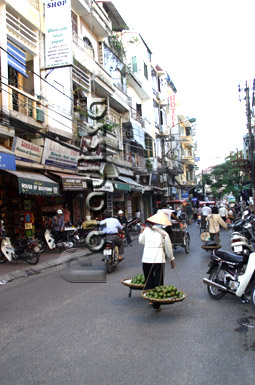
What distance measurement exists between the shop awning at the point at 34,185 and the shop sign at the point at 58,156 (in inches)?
66.9

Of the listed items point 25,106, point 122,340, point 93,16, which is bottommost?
point 122,340

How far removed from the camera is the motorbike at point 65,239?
1357 cm

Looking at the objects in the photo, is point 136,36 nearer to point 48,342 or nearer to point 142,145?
point 142,145

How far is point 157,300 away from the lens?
490cm

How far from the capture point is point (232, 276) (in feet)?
18.3

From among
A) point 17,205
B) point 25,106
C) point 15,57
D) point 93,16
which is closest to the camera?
point 15,57

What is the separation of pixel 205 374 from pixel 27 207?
12415 millimetres

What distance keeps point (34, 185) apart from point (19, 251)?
2.44 metres

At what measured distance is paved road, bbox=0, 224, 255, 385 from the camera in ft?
10.9

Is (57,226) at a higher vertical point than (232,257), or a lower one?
higher

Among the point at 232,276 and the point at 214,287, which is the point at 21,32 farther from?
the point at 232,276

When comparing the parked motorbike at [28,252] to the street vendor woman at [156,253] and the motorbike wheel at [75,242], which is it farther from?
the street vendor woman at [156,253]

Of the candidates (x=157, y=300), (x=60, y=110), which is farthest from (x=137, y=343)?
(x=60, y=110)

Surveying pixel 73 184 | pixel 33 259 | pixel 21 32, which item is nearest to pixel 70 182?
pixel 73 184
